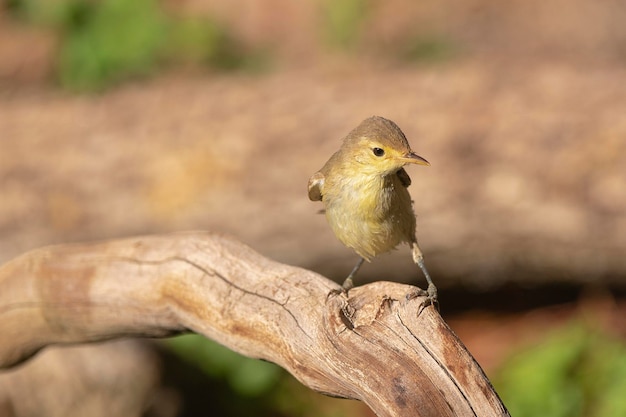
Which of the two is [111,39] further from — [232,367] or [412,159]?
[412,159]

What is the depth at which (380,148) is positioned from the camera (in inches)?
147

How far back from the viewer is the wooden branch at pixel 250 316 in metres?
3.44

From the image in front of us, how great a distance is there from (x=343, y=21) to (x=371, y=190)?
28.9ft

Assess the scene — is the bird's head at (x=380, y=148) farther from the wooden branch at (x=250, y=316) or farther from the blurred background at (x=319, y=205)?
the blurred background at (x=319, y=205)

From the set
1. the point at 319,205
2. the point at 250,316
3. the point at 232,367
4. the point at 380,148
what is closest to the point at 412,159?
the point at 380,148

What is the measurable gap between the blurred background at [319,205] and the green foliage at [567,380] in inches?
0.6

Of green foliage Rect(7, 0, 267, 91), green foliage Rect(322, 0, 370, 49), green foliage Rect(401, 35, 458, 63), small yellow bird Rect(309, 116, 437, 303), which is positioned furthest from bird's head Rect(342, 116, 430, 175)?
green foliage Rect(322, 0, 370, 49)

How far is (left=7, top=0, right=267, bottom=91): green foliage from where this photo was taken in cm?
1123

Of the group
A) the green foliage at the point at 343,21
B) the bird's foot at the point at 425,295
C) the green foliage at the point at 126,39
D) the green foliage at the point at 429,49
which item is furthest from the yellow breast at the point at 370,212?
the green foliage at the point at 343,21

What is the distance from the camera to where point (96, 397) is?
22.5ft

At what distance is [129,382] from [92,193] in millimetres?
1884

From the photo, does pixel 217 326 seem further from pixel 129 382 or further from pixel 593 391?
pixel 593 391

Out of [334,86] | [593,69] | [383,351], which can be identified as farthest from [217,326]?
[593,69]

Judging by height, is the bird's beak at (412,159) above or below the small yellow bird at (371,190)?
above
